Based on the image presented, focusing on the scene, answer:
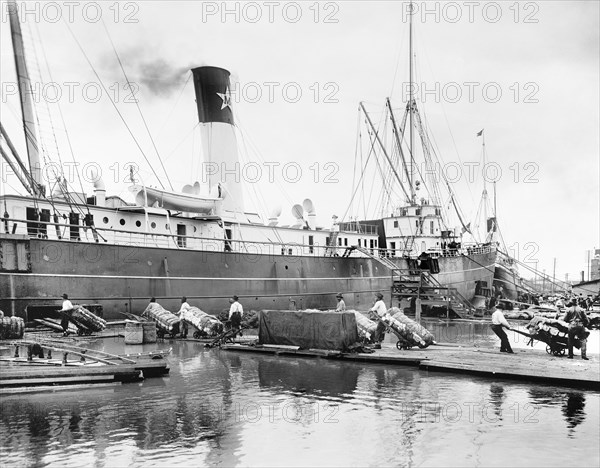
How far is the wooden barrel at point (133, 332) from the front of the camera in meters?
20.1

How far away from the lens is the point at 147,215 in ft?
93.5

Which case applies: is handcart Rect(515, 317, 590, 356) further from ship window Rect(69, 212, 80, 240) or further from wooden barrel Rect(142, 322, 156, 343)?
ship window Rect(69, 212, 80, 240)

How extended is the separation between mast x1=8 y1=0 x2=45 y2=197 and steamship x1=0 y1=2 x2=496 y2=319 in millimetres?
44

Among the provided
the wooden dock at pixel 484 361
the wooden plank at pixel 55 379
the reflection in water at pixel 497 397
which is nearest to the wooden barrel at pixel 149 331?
the wooden dock at pixel 484 361

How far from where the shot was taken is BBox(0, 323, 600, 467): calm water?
8.45 metres

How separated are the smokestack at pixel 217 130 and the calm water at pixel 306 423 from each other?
76.4 feet

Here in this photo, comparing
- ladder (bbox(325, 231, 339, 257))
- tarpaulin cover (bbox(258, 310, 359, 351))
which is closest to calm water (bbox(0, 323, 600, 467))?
tarpaulin cover (bbox(258, 310, 359, 351))

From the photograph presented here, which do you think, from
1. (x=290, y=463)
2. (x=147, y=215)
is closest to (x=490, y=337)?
(x=147, y=215)

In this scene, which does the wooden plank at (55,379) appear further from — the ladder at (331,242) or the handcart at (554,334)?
the ladder at (331,242)

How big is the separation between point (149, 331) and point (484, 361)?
37.4ft

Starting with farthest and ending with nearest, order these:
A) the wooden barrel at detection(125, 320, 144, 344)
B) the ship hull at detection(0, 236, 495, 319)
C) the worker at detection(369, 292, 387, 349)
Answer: the ship hull at detection(0, 236, 495, 319), the wooden barrel at detection(125, 320, 144, 344), the worker at detection(369, 292, 387, 349)

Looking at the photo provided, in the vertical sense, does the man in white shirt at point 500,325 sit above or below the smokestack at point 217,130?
below

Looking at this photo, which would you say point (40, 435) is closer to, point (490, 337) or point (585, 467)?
point (585, 467)

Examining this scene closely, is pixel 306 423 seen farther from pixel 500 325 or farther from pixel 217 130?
pixel 217 130
